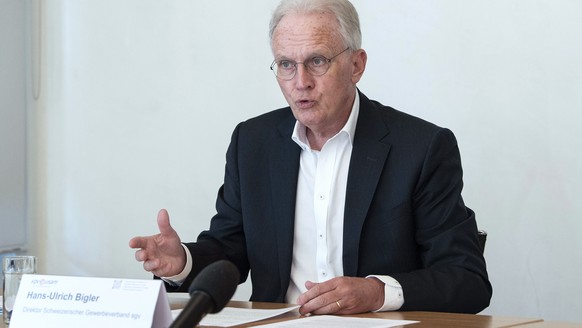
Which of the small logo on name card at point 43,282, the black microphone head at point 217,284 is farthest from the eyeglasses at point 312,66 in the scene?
the black microphone head at point 217,284

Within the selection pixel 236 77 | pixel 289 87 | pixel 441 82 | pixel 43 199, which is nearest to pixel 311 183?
pixel 289 87

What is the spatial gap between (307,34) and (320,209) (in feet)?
1.83

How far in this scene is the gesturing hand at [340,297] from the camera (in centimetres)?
222

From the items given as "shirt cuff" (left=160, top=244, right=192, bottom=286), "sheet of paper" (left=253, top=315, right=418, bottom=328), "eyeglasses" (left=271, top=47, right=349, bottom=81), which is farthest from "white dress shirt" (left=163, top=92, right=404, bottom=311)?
"sheet of paper" (left=253, top=315, right=418, bottom=328)

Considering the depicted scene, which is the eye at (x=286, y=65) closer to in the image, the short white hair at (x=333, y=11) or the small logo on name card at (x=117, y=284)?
the short white hair at (x=333, y=11)

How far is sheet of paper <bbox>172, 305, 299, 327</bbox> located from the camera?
2043 mm

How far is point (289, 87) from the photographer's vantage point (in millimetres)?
2768

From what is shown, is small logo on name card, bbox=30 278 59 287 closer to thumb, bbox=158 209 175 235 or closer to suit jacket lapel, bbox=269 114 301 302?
thumb, bbox=158 209 175 235

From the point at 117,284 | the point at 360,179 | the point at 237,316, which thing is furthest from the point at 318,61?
the point at 117,284

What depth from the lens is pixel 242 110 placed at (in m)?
4.41

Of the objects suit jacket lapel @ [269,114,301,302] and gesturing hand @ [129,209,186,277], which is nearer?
gesturing hand @ [129,209,186,277]

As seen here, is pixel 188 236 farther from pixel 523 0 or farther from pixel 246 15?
pixel 523 0

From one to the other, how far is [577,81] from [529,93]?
0.63 feet

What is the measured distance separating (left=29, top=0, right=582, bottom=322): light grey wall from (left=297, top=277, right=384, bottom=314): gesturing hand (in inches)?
54.3
